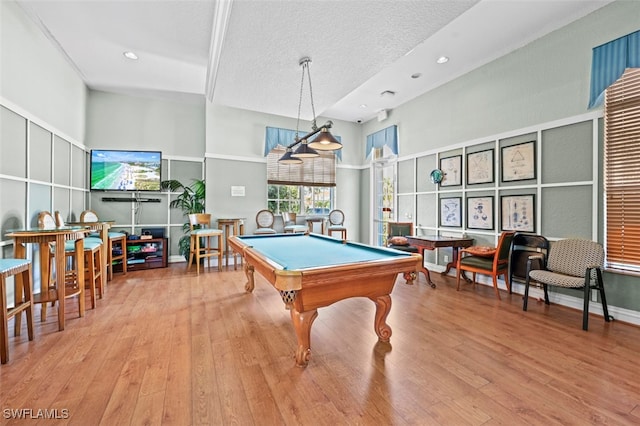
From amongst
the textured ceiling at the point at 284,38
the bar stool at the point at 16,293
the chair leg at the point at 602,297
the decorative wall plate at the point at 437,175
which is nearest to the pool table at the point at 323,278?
the bar stool at the point at 16,293

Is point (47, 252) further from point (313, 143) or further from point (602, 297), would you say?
point (602, 297)

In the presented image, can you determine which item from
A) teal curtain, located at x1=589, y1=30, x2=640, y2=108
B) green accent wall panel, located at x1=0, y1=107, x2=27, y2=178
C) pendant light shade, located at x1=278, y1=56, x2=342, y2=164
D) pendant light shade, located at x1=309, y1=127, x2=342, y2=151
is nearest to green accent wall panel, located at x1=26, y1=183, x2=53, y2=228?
green accent wall panel, located at x1=0, y1=107, x2=27, y2=178

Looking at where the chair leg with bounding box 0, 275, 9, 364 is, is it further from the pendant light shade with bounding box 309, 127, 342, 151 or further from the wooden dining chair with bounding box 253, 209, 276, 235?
the wooden dining chair with bounding box 253, 209, 276, 235

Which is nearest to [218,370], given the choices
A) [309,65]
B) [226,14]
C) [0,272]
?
[0,272]

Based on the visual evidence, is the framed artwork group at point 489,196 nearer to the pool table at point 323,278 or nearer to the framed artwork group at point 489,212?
the framed artwork group at point 489,212

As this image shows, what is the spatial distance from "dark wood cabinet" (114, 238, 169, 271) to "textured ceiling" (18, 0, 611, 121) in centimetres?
295

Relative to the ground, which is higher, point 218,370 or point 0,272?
point 0,272

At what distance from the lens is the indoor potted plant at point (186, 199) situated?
549 cm

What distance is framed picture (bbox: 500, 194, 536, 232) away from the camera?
3.69 m

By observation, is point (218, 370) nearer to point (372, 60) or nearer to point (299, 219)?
point (372, 60)

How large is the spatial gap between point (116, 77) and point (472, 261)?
21.7ft

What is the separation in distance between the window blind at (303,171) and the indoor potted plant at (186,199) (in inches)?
58.5

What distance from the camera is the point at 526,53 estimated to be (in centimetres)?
369

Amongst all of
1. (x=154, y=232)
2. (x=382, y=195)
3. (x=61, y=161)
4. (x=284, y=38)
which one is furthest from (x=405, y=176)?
(x=61, y=161)
